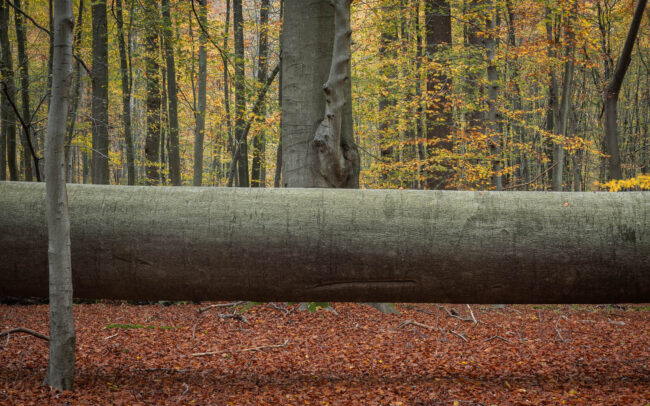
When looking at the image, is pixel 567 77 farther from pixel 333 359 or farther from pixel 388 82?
pixel 333 359

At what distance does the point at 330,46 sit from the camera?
5543 millimetres

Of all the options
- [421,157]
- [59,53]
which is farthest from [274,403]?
[421,157]

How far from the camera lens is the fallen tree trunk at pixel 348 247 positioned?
327cm

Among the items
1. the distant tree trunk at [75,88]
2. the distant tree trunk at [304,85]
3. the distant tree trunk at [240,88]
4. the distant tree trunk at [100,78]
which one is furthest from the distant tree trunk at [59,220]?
the distant tree trunk at [100,78]

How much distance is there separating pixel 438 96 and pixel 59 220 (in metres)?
9.85

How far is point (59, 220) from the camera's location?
2760mm

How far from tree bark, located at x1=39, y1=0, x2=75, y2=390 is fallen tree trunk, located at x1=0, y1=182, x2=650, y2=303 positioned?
561 mm

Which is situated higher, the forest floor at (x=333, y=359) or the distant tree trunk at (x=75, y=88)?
the distant tree trunk at (x=75, y=88)

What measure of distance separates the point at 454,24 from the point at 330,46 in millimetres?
16401

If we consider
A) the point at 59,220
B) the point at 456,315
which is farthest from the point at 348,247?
the point at 456,315

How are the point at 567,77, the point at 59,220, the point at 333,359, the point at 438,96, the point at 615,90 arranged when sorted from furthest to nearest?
the point at 567,77, the point at 438,96, the point at 615,90, the point at 333,359, the point at 59,220

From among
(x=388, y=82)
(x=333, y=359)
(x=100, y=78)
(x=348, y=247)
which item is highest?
(x=100, y=78)

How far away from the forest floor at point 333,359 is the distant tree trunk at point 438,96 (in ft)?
18.1

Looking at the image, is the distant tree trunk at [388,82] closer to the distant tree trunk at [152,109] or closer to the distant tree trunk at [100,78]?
the distant tree trunk at [152,109]
